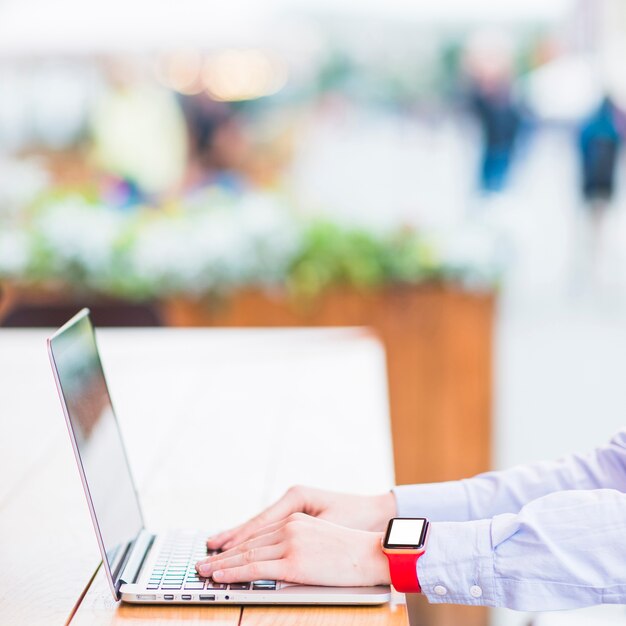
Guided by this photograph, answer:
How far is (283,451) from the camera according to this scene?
1692mm

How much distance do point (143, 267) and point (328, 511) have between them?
2.28 metres

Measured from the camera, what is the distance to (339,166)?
7.87 metres

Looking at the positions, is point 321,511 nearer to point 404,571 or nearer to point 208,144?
point 404,571

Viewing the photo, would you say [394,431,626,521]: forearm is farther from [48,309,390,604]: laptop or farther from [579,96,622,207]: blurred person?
[579,96,622,207]: blurred person

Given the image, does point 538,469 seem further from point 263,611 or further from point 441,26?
point 441,26

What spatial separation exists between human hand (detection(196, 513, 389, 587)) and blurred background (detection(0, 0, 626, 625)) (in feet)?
6.11

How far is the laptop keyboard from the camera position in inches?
42.3

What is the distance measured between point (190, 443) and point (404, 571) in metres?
0.74

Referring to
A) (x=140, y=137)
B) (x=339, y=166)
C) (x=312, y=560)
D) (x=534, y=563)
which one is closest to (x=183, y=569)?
(x=312, y=560)

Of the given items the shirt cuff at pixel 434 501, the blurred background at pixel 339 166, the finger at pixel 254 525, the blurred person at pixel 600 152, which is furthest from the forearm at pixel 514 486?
the blurred person at pixel 600 152

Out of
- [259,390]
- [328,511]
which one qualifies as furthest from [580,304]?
[328,511]

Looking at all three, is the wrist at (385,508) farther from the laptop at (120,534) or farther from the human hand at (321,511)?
the laptop at (120,534)

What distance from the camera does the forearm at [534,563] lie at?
42.0 inches

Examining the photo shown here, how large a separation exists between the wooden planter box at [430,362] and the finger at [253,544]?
2.17m
